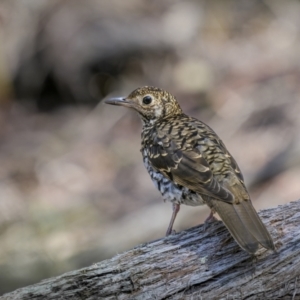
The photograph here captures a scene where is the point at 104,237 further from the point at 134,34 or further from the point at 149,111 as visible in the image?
the point at 134,34

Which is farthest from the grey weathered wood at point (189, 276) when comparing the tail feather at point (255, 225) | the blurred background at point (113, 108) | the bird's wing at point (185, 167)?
the blurred background at point (113, 108)

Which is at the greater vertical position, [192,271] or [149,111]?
[149,111]

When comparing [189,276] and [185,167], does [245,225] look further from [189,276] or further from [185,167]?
[185,167]

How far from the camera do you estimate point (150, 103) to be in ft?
21.5

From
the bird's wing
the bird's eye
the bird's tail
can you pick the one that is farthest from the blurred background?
the bird's tail

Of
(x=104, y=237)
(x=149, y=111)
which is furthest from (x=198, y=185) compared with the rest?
(x=104, y=237)

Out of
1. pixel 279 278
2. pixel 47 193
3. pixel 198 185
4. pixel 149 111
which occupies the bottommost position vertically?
pixel 279 278

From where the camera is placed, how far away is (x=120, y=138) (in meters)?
11.9

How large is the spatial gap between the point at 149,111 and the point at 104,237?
3392mm

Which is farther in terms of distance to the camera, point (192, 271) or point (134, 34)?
point (134, 34)

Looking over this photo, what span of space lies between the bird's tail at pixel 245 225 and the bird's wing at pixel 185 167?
70mm

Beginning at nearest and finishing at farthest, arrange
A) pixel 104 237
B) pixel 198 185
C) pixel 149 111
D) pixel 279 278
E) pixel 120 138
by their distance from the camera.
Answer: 1. pixel 279 278
2. pixel 198 185
3. pixel 149 111
4. pixel 104 237
5. pixel 120 138

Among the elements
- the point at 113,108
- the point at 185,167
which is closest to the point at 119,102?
the point at 185,167

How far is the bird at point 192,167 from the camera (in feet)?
16.1
